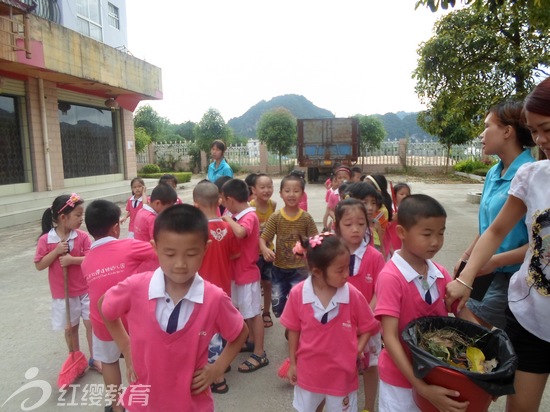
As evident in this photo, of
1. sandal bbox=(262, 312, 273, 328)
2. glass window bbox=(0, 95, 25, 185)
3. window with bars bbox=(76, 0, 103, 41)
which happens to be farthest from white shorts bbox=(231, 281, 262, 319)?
window with bars bbox=(76, 0, 103, 41)

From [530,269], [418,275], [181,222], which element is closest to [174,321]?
[181,222]

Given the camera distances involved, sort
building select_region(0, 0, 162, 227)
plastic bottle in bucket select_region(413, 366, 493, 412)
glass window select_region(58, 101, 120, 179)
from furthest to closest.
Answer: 1. glass window select_region(58, 101, 120, 179)
2. building select_region(0, 0, 162, 227)
3. plastic bottle in bucket select_region(413, 366, 493, 412)

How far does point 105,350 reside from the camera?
7.81 feet

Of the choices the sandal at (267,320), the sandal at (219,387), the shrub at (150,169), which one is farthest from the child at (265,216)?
the shrub at (150,169)

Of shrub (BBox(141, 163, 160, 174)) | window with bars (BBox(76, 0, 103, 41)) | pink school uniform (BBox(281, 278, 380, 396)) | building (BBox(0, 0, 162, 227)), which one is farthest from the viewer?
shrub (BBox(141, 163, 160, 174))

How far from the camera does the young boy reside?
5.52 ft

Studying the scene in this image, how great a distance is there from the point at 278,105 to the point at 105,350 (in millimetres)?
112469

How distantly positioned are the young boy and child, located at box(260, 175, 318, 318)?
5.08 feet

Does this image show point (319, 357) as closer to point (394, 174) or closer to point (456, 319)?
point (456, 319)

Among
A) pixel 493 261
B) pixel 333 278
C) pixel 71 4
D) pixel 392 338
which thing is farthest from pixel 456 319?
pixel 71 4

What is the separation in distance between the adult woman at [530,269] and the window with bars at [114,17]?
17.4 m

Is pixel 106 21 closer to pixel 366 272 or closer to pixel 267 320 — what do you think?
pixel 267 320

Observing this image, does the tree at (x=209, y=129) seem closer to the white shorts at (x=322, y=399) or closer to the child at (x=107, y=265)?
the child at (x=107, y=265)

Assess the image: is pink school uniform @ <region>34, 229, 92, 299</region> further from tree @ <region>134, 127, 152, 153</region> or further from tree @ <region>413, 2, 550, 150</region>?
tree @ <region>134, 127, 152, 153</region>
